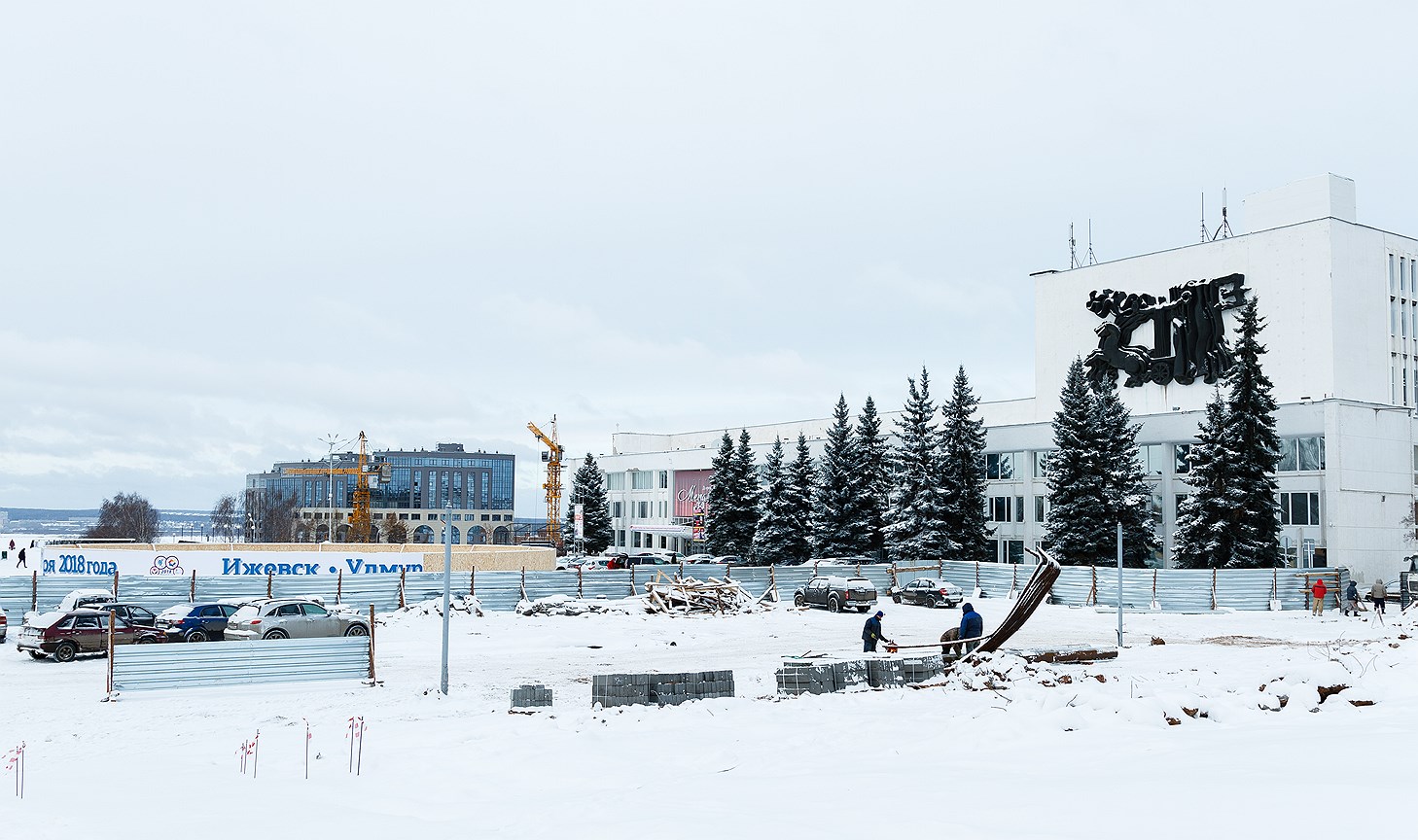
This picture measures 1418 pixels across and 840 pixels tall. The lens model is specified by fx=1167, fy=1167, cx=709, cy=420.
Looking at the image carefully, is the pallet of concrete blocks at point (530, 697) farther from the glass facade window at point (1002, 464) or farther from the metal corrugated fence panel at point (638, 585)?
the glass facade window at point (1002, 464)

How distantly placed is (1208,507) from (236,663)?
47152 mm

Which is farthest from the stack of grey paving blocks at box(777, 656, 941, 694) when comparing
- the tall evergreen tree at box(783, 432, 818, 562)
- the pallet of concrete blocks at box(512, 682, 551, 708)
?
the tall evergreen tree at box(783, 432, 818, 562)

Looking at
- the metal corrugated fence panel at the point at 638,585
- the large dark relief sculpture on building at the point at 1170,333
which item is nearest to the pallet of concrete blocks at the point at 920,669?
the metal corrugated fence panel at the point at 638,585

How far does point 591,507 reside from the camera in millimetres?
109188

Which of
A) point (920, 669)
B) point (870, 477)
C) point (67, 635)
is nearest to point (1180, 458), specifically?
point (870, 477)

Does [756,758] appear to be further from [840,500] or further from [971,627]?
[840,500]

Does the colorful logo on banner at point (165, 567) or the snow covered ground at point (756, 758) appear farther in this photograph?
the colorful logo on banner at point (165, 567)

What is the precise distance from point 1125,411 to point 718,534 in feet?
102

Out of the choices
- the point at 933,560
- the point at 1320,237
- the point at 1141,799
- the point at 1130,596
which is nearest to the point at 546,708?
the point at 1141,799

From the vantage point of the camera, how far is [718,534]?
275 feet

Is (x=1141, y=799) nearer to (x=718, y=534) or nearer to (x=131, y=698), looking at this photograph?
(x=131, y=698)

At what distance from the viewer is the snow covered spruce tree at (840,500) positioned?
73.2 metres

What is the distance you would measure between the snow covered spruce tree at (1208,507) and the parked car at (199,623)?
44308 millimetres

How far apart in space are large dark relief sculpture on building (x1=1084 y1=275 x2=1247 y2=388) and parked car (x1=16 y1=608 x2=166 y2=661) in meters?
64.1
